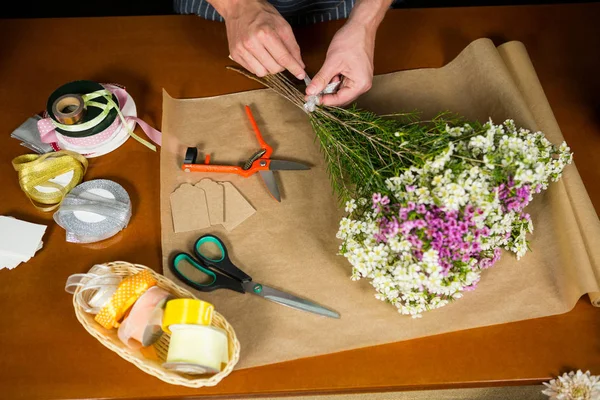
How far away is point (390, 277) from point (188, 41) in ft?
2.98

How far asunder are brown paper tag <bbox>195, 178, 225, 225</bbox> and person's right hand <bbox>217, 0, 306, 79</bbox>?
0.31m

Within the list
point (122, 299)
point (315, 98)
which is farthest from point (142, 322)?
point (315, 98)

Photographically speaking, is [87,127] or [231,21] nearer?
[87,127]

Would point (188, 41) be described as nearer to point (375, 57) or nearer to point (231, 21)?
point (231, 21)

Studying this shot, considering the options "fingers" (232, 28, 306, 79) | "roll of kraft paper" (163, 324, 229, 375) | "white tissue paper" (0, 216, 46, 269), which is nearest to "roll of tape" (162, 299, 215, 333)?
"roll of kraft paper" (163, 324, 229, 375)

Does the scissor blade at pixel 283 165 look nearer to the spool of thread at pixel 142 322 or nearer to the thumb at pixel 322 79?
the thumb at pixel 322 79

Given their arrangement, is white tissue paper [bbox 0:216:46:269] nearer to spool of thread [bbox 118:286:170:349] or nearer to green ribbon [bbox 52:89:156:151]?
green ribbon [bbox 52:89:156:151]

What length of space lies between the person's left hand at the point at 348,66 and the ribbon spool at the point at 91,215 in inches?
20.6

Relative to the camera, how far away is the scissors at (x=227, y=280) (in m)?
1.17

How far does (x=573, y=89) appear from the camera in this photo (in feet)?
4.83

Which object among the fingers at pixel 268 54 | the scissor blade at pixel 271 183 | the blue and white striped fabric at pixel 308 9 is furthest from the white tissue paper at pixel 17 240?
the blue and white striped fabric at pixel 308 9

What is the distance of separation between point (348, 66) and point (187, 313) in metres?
0.70

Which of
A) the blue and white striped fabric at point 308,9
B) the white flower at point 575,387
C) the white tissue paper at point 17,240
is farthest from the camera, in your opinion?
the blue and white striped fabric at point 308,9

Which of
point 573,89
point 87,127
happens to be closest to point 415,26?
point 573,89
